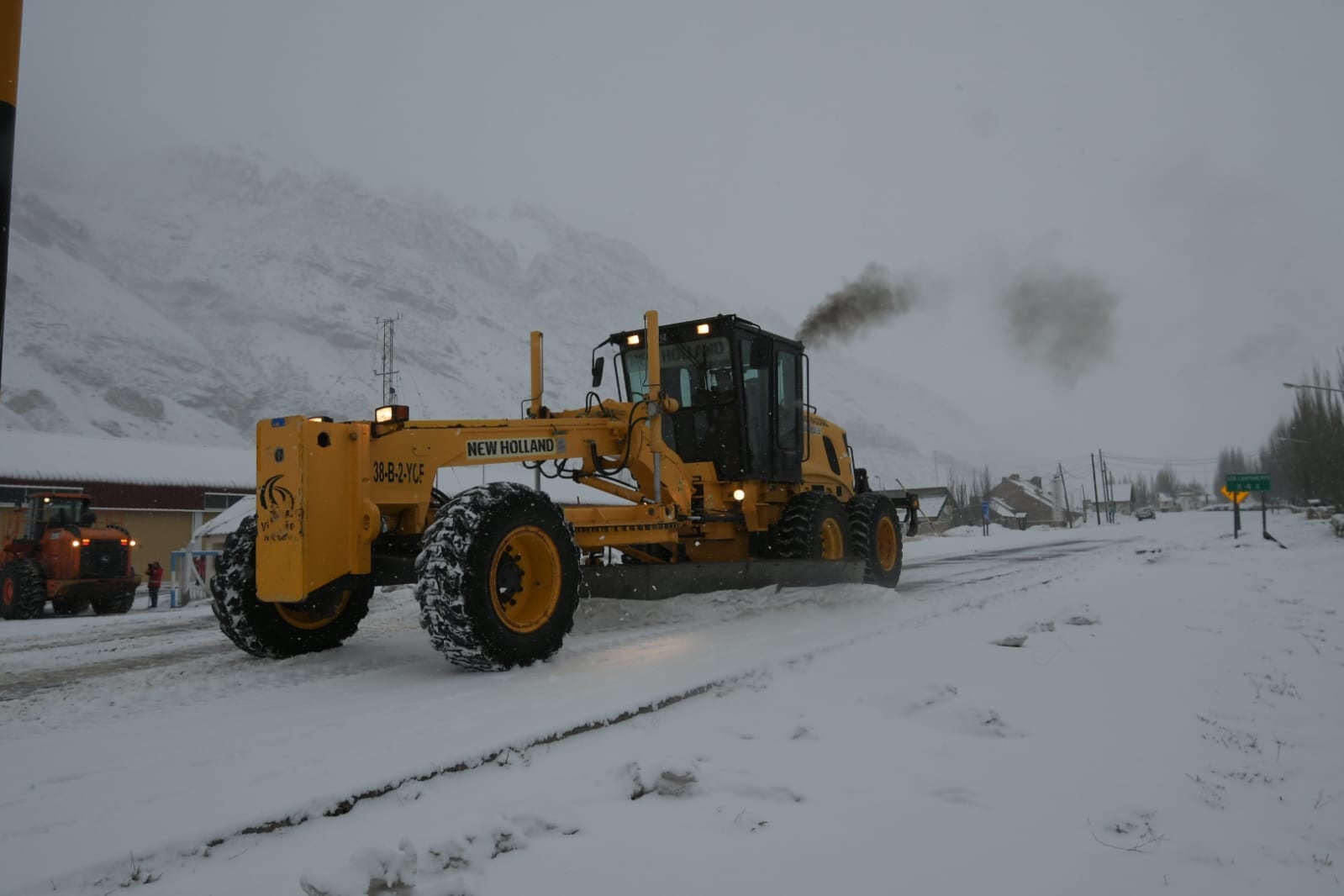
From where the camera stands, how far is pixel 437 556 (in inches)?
217

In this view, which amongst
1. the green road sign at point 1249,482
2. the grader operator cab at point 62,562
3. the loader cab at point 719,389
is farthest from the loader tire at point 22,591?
the green road sign at point 1249,482

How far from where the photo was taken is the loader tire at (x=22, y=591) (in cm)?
1532

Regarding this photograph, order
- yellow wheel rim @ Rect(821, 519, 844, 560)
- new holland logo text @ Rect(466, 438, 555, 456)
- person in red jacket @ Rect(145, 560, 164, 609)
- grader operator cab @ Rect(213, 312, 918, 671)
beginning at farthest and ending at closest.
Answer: person in red jacket @ Rect(145, 560, 164, 609), yellow wheel rim @ Rect(821, 519, 844, 560), new holland logo text @ Rect(466, 438, 555, 456), grader operator cab @ Rect(213, 312, 918, 671)

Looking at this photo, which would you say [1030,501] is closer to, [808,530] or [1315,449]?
[1315,449]

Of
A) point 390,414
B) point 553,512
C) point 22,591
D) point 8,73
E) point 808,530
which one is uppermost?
point 8,73

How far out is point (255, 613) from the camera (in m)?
6.26

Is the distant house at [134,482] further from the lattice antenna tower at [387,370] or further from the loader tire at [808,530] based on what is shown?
the loader tire at [808,530]

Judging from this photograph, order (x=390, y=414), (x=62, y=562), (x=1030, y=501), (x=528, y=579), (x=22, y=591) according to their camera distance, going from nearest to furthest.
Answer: (x=390, y=414), (x=528, y=579), (x=22, y=591), (x=62, y=562), (x=1030, y=501)

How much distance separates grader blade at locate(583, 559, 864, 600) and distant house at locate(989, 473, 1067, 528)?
78.8 meters

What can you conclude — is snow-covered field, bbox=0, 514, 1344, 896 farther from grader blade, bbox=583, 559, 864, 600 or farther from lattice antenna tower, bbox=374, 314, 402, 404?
lattice antenna tower, bbox=374, 314, 402, 404

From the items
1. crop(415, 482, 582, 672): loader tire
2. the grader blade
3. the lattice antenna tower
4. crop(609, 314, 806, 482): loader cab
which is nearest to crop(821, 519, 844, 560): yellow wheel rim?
the grader blade

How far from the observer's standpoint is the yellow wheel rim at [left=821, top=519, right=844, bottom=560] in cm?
1073

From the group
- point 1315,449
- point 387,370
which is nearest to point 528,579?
point 387,370

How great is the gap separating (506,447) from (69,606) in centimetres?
1383
